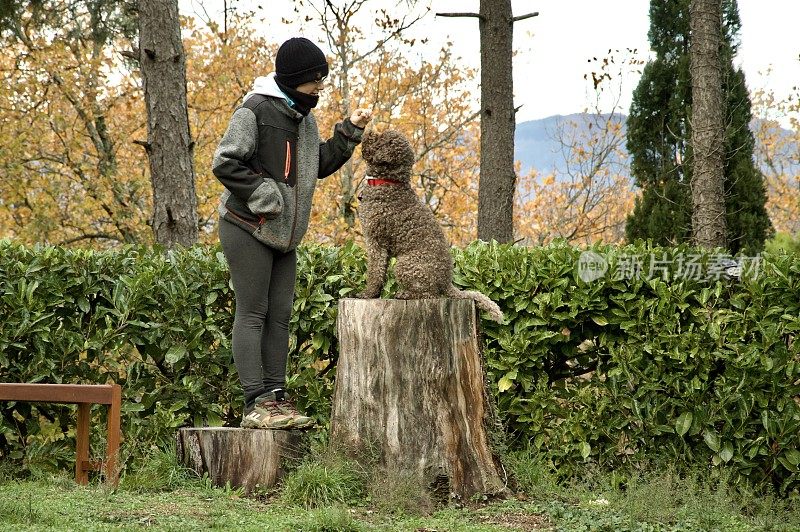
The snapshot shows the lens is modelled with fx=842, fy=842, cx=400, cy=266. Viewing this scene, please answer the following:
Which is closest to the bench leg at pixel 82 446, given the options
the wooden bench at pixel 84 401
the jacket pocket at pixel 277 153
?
the wooden bench at pixel 84 401

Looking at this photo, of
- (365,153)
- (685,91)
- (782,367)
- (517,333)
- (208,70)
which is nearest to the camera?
(365,153)

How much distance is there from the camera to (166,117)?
760 centimetres

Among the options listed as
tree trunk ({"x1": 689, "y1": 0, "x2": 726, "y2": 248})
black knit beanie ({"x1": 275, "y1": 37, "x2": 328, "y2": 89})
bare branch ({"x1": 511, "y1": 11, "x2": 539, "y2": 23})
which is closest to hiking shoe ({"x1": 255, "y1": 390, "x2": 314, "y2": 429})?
black knit beanie ({"x1": 275, "y1": 37, "x2": 328, "y2": 89})

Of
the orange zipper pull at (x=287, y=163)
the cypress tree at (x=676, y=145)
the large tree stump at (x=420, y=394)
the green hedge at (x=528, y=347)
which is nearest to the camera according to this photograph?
the large tree stump at (x=420, y=394)

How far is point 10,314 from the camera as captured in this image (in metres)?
5.76

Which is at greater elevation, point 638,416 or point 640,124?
point 640,124

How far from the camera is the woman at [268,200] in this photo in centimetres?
468

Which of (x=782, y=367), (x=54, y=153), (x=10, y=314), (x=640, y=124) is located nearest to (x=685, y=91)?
(x=640, y=124)

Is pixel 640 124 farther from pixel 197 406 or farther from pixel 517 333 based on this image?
pixel 197 406

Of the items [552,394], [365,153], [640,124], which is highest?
[640,124]

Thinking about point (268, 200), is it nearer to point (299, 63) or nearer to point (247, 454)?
point (299, 63)

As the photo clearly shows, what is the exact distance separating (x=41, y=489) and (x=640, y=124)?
35.1ft

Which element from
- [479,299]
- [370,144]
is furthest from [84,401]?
[479,299]

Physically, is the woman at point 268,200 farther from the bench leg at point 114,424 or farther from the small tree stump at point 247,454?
the bench leg at point 114,424
